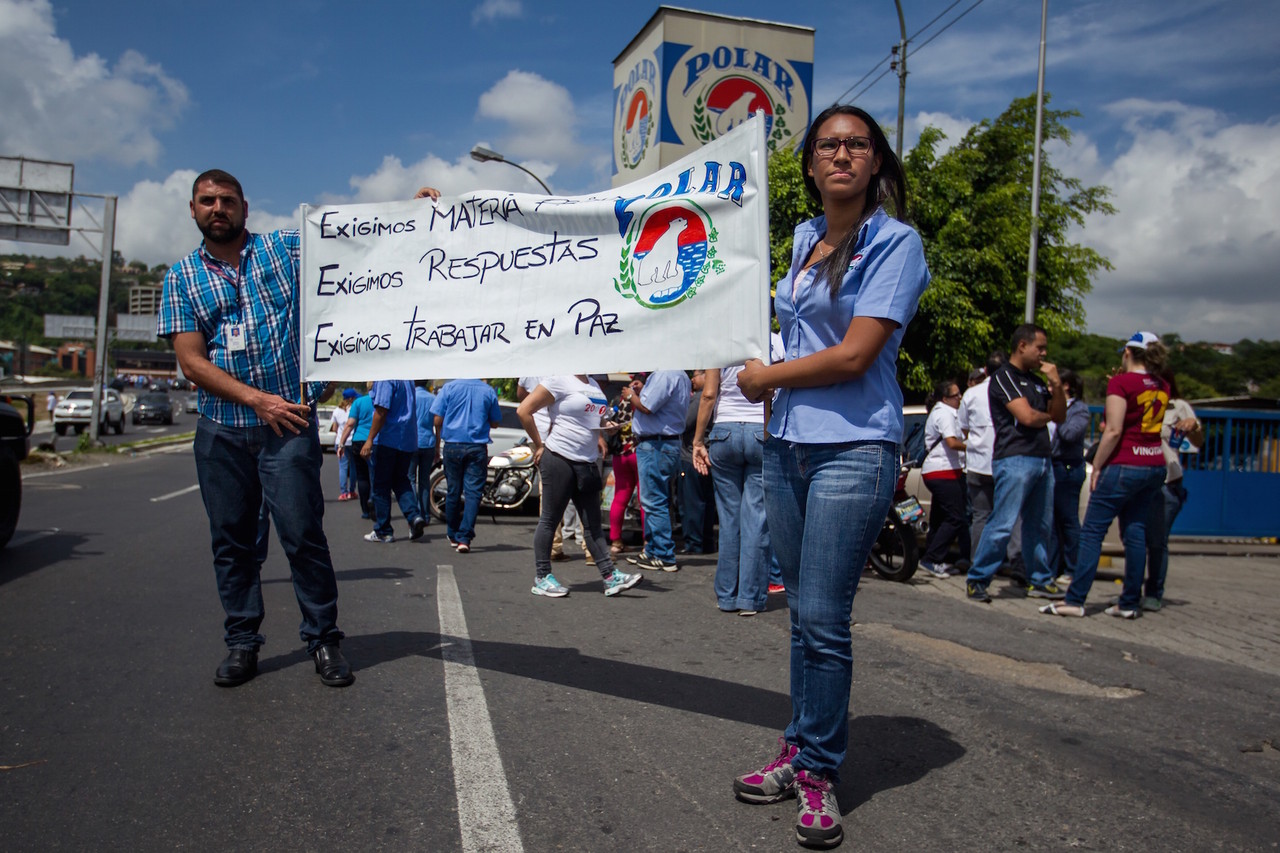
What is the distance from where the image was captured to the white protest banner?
3.62 meters

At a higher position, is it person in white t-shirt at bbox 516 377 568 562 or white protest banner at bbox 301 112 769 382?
white protest banner at bbox 301 112 769 382

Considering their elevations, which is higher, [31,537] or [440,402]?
[440,402]

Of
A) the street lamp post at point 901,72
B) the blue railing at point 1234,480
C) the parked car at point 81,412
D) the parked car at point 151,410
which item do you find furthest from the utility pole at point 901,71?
the parked car at point 151,410

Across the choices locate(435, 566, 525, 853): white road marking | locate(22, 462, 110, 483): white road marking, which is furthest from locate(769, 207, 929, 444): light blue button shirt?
locate(22, 462, 110, 483): white road marking

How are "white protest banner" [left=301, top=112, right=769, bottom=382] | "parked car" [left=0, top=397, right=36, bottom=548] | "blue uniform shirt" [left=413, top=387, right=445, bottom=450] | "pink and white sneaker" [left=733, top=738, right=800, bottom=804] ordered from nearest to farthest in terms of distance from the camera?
"pink and white sneaker" [left=733, top=738, right=800, bottom=804] < "white protest banner" [left=301, top=112, right=769, bottom=382] < "parked car" [left=0, top=397, right=36, bottom=548] < "blue uniform shirt" [left=413, top=387, right=445, bottom=450]

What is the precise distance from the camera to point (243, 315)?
13.7 feet

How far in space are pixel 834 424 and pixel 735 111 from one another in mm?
33534

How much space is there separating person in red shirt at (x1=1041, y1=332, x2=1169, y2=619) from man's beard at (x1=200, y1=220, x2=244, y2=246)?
547cm

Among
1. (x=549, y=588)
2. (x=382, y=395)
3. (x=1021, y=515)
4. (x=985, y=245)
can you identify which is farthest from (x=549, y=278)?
(x=985, y=245)

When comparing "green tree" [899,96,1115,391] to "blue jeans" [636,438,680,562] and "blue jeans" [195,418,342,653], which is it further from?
"blue jeans" [195,418,342,653]

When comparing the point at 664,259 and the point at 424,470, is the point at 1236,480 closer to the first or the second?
the point at 424,470

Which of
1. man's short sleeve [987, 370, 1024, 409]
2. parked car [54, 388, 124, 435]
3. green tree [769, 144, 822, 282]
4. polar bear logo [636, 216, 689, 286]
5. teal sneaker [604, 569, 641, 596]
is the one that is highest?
green tree [769, 144, 822, 282]

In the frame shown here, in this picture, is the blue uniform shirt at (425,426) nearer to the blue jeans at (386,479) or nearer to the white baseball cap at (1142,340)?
the blue jeans at (386,479)

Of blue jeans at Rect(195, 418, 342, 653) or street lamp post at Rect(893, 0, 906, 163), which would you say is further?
street lamp post at Rect(893, 0, 906, 163)
